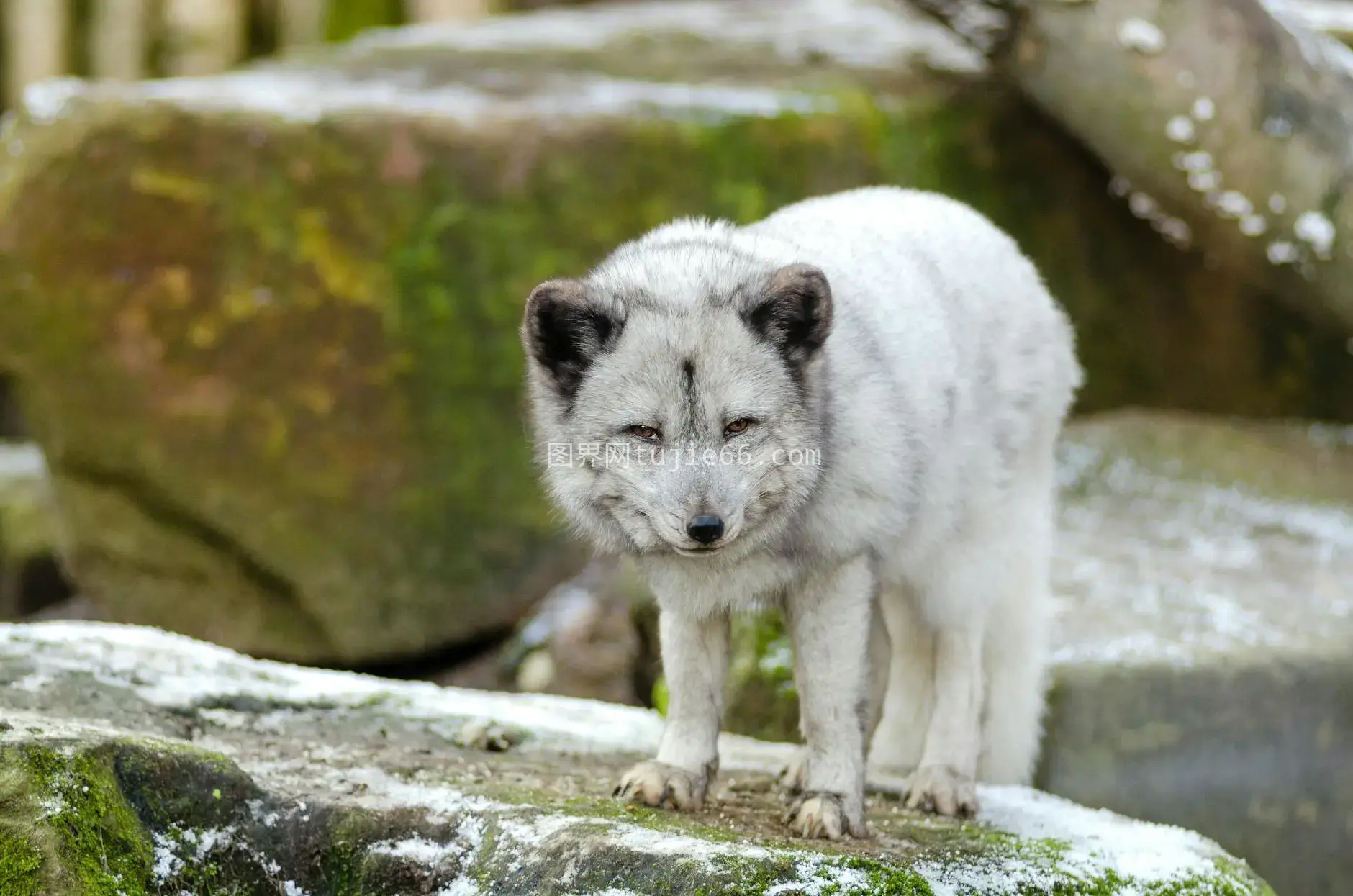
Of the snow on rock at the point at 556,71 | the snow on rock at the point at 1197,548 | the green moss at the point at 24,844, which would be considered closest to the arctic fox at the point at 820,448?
the snow on rock at the point at 1197,548

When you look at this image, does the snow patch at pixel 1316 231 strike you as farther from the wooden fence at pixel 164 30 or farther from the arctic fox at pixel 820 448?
the wooden fence at pixel 164 30

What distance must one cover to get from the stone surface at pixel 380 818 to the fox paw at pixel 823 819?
0.07 metres

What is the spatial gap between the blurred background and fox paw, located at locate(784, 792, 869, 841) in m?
2.89

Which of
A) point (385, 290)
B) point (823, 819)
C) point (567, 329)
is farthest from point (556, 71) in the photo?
point (823, 819)

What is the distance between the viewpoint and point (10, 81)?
570 inches

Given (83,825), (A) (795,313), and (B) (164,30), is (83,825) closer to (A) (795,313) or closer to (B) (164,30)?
(A) (795,313)

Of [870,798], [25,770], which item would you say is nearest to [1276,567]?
[870,798]

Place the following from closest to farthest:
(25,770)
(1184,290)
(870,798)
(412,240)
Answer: (25,770) < (870,798) < (412,240) < (1184,290)

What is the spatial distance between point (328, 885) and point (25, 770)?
0.68 m

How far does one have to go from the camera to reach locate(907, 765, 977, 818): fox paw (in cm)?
413

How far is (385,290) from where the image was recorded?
25.7 ft

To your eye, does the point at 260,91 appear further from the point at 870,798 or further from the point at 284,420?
the point at 870,798

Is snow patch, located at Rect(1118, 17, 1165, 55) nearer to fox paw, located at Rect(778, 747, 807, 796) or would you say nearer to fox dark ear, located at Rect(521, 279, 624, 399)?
fox paw, located at Rect(778, 747, 807, 796)

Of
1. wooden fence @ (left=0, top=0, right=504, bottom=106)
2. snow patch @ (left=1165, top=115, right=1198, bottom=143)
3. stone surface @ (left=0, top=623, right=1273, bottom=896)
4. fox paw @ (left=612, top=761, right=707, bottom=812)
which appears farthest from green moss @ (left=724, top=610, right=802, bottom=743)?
wooden fence @ (left=0, top=0, right=504, bottom=106)
